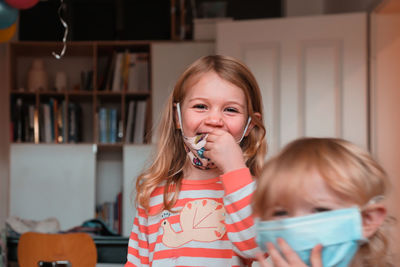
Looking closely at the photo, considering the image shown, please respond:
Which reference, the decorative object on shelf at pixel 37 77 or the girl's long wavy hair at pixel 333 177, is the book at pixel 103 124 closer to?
the decorative object on shelf at pixel 37 77

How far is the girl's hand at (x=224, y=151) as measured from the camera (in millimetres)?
960

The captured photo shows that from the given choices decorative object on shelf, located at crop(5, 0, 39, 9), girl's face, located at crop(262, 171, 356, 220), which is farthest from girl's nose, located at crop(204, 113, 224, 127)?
decorative object on shelf, located at crop(5, 0, 39, 9)

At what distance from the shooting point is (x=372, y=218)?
77 cm

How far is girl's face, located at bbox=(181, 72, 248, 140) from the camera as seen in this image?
1.07 meters

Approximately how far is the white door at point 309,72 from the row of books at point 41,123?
1.44 meters

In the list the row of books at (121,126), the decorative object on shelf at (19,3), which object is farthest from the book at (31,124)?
the decorative object on shelf at (19,3)

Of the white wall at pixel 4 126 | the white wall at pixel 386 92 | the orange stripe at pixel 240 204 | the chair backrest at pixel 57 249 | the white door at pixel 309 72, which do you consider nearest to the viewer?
the orange stripe at pixel 240 204

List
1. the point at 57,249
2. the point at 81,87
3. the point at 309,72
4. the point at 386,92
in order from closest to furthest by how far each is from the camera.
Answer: the point at 57,249 < the point at 386,92 < the point at 309,72 < the point at 81,87

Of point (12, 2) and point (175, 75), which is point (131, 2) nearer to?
point (175, 75)

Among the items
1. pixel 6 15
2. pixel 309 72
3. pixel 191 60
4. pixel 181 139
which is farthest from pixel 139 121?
pixel 181 139

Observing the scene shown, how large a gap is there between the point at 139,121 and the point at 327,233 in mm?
3159

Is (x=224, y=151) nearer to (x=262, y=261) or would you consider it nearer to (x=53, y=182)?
(x=262, y=261)

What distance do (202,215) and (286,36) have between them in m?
2.09

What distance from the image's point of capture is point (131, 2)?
160 inches
